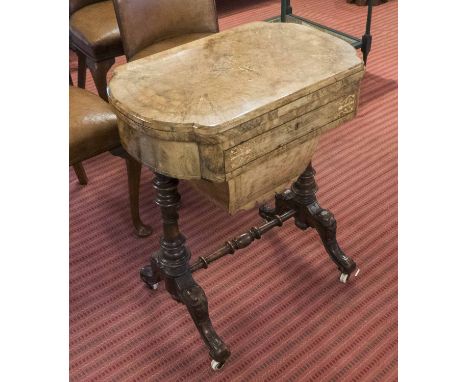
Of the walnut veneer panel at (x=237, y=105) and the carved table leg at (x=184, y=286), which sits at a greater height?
the walnut veneer panel at (x=237, y=105)

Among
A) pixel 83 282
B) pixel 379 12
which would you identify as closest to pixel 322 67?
pixel 83 282

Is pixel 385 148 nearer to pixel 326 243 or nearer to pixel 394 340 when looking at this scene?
pixel 326 243

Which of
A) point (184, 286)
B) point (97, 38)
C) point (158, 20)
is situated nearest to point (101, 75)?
point (97, 38)

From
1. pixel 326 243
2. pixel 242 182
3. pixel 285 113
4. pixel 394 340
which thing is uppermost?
pixel 285 113

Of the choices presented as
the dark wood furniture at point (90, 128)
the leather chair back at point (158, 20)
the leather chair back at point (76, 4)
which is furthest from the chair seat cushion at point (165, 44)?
the leather chair back at point (76, 4)

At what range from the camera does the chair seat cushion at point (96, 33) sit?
2510 millimetres

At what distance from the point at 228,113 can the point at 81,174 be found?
1.45 m

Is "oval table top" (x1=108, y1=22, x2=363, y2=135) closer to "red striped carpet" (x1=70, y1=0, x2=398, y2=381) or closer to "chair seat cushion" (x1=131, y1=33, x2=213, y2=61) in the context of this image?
"chair seat cushion" (x1=131, y1=33, x2=213, y2=61)

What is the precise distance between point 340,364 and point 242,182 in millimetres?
738

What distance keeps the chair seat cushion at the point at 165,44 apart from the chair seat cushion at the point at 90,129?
357mm

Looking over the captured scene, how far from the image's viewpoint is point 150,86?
1385mm

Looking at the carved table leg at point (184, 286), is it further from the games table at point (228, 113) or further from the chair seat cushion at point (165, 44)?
the chair seat cushion at point (165, 44)

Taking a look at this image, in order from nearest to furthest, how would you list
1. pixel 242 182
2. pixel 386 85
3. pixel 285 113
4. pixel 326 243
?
1. pixel 285 113
2. pixel 242 182
3. pixel 326 243
4. pixel 386 85

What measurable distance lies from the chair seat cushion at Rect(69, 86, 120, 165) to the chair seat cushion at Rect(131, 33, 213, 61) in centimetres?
36
